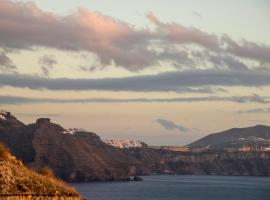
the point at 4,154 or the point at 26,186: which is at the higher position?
the point at 4,154

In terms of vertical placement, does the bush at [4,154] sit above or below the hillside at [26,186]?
above

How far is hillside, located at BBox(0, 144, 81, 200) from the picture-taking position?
44.5 metres

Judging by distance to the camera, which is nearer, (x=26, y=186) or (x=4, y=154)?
(x=26, y=186)

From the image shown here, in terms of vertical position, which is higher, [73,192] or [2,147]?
[2,147]

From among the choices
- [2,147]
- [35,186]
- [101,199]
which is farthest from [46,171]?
[101,199]

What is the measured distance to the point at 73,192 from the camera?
48.8m

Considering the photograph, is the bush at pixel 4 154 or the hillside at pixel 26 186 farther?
the bush at pixel 4 154

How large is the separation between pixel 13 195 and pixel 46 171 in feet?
40.2

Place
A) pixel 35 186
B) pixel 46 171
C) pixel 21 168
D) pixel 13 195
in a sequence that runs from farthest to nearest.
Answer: pixel 46 171 < pixel 21 168 < pixel 35 186 < pixel 13 195

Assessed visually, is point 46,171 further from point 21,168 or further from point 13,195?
point 13,195

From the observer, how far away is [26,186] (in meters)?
46.0

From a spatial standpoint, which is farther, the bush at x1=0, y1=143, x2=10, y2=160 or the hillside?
the bush at x1=0, y1=143, x2=10, y2=160

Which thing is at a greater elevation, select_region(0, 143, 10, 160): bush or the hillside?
select_region(0, 143, 10, 160): bush

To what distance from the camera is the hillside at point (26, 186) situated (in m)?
44.5
